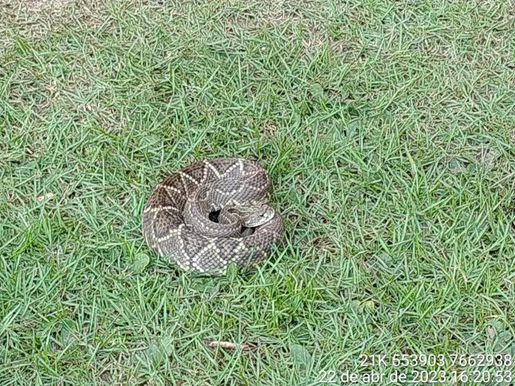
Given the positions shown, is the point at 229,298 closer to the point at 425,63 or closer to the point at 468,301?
the point at 468,301

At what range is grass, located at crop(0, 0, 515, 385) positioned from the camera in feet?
14.6

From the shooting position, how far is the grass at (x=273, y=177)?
444 centimetres

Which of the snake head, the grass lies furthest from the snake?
the grass

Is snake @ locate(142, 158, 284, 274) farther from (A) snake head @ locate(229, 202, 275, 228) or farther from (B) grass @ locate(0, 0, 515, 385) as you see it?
(B) grass @ locate(0, 0, 515, 385)

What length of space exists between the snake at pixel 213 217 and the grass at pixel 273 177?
0.10 metres

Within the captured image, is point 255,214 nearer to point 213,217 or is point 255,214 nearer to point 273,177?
point 213,217

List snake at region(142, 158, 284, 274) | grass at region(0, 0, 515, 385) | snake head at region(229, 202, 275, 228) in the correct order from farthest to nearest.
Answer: snake head at region(229, 202, 275, 228)
snake at region(142, 158, 284, 274)
grass at region(0, 0, 515, 385)

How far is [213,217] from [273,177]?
485 mm

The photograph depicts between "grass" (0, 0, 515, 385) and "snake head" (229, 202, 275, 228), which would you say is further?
"snake head" (229, 202, 275, 228)

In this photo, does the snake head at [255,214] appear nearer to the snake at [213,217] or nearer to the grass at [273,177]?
the snake at [213,217]

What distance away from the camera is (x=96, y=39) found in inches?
253

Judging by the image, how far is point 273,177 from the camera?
546 cm

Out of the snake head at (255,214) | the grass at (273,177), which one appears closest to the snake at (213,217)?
the snake head at (255,214)

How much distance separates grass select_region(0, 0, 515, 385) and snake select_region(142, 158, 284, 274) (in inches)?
4.0
